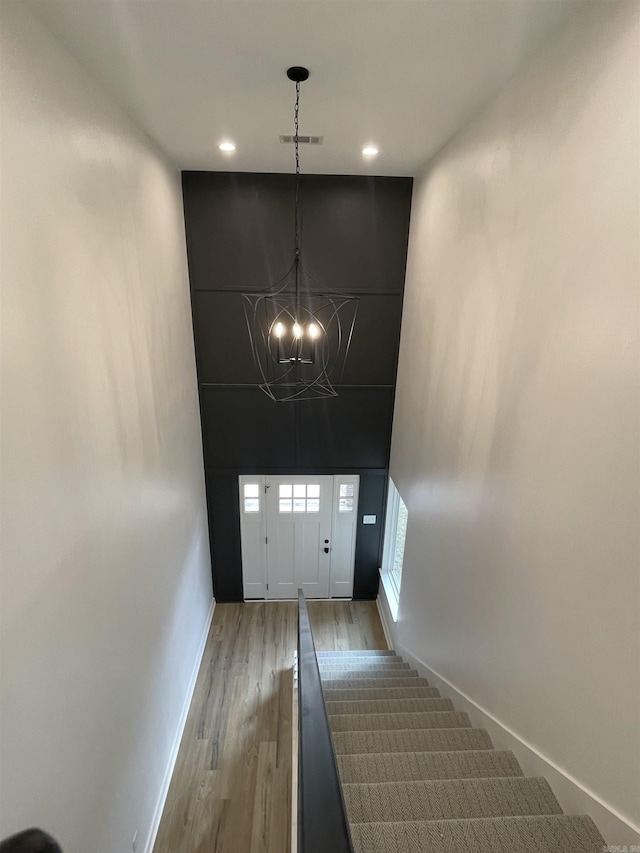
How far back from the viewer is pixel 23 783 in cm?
167

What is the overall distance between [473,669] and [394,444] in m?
2.69

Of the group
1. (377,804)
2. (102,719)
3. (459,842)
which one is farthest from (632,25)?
(102,719)

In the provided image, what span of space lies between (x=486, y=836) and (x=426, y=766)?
0.54 m

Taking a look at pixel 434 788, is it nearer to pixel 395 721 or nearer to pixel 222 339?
pixel 395 721

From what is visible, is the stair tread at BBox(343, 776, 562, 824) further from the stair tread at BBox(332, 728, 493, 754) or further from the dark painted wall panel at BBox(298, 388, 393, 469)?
the dark painted wall panel at BBox(298, 388, 393, 469)

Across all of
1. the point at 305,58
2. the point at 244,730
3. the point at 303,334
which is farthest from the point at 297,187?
the point at 244,730

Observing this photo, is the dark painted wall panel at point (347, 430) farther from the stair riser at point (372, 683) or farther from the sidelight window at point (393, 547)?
the stair riser at point (372, 683)

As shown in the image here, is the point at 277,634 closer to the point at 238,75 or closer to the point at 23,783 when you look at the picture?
the point at 23,783

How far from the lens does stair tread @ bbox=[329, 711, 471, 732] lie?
103 inches

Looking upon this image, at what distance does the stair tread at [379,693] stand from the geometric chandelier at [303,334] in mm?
2672

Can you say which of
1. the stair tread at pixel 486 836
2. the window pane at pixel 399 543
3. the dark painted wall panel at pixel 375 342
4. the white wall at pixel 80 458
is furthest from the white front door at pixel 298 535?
the stair tread at pixel 486 836

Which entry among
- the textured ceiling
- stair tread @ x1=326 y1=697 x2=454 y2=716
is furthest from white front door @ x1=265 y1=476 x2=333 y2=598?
the textured ceiling

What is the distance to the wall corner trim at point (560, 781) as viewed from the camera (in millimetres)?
1524

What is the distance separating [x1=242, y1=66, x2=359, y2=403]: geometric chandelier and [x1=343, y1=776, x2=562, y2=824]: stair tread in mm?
3325
